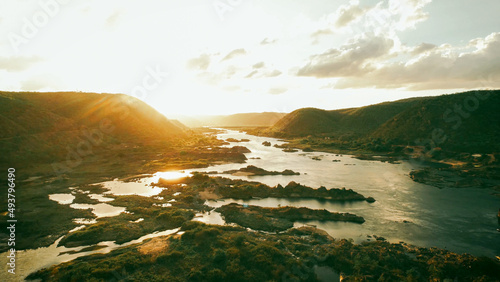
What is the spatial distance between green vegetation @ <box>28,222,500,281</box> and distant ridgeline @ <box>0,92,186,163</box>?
195ft

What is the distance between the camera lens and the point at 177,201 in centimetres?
3869

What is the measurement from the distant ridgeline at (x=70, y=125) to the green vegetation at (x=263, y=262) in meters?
59.3

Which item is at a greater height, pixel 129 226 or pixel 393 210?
pixel 129 226

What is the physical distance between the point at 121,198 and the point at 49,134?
57.4 m

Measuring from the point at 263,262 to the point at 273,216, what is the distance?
38.0ft

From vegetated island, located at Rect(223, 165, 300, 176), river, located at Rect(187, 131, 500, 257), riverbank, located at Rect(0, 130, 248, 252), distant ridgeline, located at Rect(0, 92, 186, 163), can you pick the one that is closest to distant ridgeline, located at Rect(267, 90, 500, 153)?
river, located at Rect(187, 131, 500, 257)

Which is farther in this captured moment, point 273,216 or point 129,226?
point 273,216

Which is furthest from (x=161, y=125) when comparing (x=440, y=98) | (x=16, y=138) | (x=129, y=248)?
(x=440, y=98)

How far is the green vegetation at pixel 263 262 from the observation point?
66.0 feet

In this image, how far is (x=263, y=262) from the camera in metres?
21.7

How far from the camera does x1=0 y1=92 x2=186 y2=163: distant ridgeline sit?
69.4 m

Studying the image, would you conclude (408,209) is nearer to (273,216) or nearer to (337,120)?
(273,216)

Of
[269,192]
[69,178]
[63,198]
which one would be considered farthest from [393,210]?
[69,178]

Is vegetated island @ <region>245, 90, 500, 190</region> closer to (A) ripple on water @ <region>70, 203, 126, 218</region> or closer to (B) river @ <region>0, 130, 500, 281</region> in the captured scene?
(B) river @ <region>0, 130, 500, 281</region>
